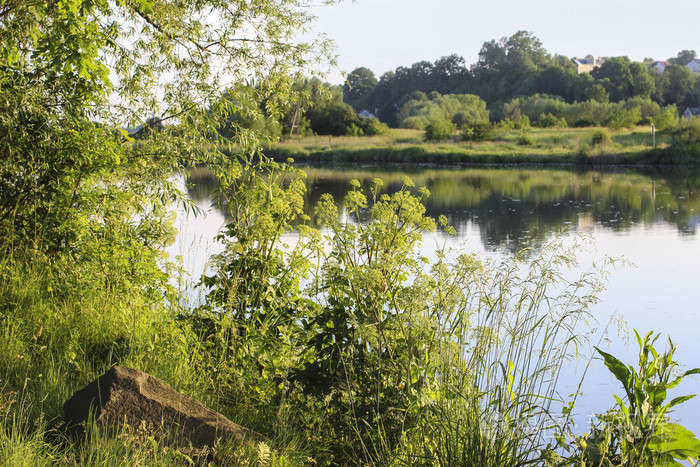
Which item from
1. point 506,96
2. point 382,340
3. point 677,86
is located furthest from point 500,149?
point 506,96

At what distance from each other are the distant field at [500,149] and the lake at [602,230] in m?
4.45

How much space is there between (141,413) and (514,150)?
38.8m

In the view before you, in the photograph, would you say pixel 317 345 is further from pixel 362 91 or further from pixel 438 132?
pixel 362 91

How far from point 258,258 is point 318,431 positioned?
1.27 meters

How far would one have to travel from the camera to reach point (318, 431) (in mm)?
3479

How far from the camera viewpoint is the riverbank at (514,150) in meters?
34.4

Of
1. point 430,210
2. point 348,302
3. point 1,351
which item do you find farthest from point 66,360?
point 430,210

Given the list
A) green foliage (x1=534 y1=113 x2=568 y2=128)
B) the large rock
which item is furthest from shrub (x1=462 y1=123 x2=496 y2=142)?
the large rock

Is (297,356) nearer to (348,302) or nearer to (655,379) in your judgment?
(348,302)

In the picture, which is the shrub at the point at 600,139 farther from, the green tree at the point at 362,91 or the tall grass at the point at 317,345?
the green tree at the point at 362,91

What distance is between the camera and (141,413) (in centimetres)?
281

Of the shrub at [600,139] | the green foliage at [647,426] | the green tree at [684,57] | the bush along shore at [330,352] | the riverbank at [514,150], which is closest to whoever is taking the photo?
the green foliage at [647,426]

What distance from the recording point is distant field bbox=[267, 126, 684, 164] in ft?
116

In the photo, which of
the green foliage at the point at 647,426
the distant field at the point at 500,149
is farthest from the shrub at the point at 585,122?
the green foliage at the point at 647,426
